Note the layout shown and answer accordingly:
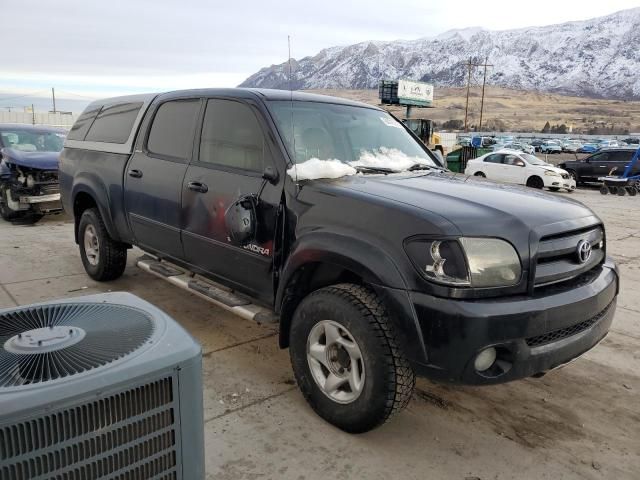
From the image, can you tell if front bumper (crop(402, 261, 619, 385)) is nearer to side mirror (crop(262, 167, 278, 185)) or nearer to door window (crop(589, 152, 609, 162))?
side mirror (crop(262, 167, 278, 185))

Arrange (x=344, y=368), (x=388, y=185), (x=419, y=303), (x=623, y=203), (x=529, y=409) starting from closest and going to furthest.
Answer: (x=419, y=303) < (x=344, y=368) < (x=388, y=185) < (x=529, y=409) < (x=623, y=203)

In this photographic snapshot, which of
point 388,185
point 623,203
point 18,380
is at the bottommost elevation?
point 623,203

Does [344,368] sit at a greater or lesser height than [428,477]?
greater

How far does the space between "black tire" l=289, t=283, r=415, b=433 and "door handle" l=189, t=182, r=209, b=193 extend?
1258mm

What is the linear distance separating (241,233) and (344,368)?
3.51 ft

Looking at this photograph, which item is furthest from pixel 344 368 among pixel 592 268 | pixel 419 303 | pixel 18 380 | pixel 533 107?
pixel 533 107

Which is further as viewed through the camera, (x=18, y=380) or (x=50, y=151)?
(x=50, y=151)

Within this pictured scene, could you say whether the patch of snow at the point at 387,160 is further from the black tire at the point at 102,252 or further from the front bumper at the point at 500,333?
the black tire at the point at 102,252

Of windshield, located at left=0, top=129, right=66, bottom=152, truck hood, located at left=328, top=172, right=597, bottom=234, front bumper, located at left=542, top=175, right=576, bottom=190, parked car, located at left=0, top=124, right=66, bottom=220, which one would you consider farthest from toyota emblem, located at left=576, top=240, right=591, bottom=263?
front bumper, located at left=542, top=175, right=576, bottom=190

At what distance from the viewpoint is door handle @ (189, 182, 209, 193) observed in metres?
3.77

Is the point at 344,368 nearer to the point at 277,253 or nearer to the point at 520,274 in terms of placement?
the point at 277,253

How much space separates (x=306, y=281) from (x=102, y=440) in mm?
1892

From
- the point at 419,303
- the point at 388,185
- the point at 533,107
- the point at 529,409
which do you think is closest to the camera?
the point at 419,303

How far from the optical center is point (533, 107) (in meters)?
167
